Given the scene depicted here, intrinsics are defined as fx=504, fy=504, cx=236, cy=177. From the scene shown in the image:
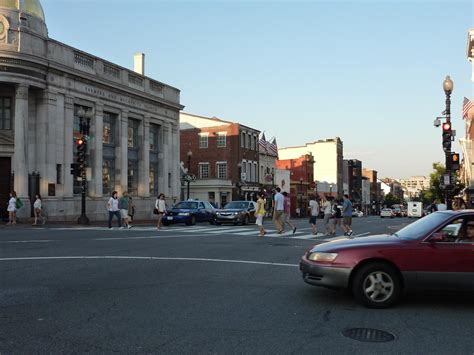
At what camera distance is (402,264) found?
700 cm

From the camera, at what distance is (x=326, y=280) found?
7.17 meters

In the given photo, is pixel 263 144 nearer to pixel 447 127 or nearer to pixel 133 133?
pixel 133 133

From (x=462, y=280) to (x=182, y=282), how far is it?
4.57 m

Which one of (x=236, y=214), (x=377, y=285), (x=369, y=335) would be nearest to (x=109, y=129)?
(x=236, y=214)

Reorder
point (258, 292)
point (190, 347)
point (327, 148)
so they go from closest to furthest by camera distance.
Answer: point (190, 347) < point (258, 292) < point (327, 148)

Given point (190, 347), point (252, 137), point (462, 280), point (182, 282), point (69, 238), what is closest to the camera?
point (190, 347)

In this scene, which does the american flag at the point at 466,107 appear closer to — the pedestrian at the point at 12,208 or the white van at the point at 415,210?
the pedestrian at the point at 12,208

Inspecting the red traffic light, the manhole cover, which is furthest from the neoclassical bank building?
the manhole cover

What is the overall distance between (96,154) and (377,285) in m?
31.4

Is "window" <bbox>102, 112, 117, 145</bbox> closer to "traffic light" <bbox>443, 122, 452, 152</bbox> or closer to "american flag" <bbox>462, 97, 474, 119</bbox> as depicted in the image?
"american flag" <bbox>462, 97, 474, 119</bbox>

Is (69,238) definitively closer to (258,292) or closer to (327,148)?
(258,292)

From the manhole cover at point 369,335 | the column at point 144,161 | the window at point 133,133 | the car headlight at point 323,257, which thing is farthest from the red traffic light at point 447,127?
the column at point 144,161

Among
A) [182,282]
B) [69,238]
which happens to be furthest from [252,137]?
[182,282]

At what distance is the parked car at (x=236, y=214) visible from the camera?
29.5m
